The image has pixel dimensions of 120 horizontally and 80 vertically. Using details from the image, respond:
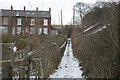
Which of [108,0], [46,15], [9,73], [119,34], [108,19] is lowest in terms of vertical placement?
[9,73]

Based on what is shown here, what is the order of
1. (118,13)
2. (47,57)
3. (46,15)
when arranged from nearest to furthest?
1. (118,13)
2. (47,57)
3. (46,15)

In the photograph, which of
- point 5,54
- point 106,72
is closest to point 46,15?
point 5,54

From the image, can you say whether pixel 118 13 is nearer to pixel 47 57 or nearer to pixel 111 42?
pixel 111 42

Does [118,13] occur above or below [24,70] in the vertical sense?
above

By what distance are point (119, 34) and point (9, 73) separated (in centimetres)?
350

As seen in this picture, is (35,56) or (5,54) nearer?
(35,56)

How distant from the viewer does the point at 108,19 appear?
7.59m

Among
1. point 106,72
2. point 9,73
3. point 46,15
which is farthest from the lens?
point 46,15

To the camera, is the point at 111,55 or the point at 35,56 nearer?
the point at 111,55

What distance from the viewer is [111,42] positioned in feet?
23.1

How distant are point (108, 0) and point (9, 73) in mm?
3865

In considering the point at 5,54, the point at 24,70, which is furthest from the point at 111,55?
the point at 5,54

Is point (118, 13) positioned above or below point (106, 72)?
above

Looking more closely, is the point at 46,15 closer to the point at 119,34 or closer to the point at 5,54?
the point at 5,54
